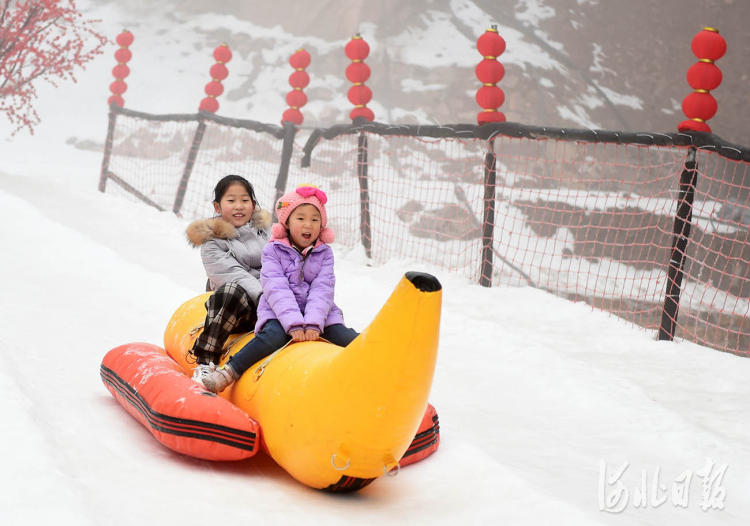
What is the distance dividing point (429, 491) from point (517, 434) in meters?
0.77

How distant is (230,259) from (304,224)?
55 centimetres

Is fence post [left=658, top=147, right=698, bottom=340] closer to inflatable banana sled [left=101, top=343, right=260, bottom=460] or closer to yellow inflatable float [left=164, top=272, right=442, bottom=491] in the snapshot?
yellow inflatable float [left=164, top=272, right=442, bottom=491]

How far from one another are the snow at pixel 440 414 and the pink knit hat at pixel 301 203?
2.59 feet

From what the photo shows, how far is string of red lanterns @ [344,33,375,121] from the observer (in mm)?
5934

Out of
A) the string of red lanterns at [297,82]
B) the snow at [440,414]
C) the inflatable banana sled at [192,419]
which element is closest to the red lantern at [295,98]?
the string of red lanterns at [297,82]

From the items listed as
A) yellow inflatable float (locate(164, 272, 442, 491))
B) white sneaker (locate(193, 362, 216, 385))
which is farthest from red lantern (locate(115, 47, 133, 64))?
yellow inflatable float (locate(164, 272, 442, 491))

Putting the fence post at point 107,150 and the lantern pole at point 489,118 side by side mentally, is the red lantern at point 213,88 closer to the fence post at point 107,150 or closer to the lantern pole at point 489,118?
the fence post at point 107,150

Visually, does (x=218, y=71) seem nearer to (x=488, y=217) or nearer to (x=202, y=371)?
(x=488, y=217)

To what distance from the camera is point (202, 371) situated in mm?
2316

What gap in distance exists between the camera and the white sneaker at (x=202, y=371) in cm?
229

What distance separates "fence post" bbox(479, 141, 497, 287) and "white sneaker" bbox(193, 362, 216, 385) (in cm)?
287

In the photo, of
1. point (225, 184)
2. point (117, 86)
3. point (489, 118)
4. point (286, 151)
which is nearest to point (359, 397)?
point (225, 184)

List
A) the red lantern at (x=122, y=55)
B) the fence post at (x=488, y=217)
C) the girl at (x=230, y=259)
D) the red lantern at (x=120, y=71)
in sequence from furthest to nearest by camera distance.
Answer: the red lantern at (x=120, y=71) < the red lantern at (x=122, y=55) < the fence post at (x=488, y=217) < the girl at (x=230, y=259)

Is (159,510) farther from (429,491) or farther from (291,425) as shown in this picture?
(429,491)
